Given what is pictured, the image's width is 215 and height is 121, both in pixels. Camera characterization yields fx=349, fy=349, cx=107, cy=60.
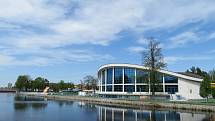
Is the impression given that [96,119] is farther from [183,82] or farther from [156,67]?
[183,82]

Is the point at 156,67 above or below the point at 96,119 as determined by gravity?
above

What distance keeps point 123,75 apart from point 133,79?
4.52 meters

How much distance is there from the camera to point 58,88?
186500mm

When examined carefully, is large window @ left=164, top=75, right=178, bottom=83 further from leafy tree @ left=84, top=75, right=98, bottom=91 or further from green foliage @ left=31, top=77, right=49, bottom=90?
green foliage @ left=31, top=77, right=49, bottom=90

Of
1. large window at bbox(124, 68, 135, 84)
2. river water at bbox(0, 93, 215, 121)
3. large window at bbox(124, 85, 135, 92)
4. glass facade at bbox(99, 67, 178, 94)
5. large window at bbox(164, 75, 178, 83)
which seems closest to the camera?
river water at bbox(0, 93, 215, 121)

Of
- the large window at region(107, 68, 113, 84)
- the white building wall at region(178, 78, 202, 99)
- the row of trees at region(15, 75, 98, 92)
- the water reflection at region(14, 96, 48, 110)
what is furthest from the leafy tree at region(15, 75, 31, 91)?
the white building wall at region(178, 78, 202, 99)

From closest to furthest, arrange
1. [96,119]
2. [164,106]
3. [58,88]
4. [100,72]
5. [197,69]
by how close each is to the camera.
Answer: [96,119] < [164,106] < [100,72] < [197,69] < [58,88]

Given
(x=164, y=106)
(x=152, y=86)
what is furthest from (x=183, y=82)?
(x=164, y=106)

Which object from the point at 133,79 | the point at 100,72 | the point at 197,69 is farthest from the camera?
the point at 197,69

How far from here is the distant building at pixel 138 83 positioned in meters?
90.7

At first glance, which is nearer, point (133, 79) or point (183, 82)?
point (183, 82)

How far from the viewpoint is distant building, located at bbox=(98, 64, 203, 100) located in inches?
3570

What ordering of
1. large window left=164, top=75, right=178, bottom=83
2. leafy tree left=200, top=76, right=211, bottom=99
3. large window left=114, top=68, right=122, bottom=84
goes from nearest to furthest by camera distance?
leafy tree left=200, top=76, right=211, bottom=99
large window left=164, top=75, right=178, bottom=83
large window left=114, top=68, right=122, bottom=84

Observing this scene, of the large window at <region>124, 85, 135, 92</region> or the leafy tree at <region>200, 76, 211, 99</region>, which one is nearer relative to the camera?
the leafy tree at <region>200, 76, 211, 99</region>
